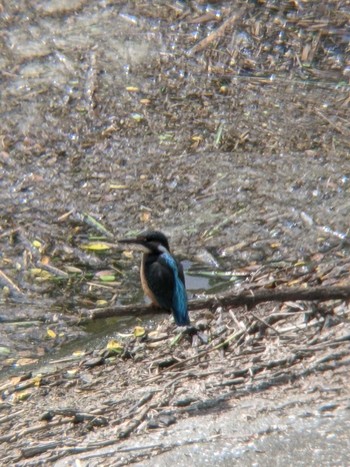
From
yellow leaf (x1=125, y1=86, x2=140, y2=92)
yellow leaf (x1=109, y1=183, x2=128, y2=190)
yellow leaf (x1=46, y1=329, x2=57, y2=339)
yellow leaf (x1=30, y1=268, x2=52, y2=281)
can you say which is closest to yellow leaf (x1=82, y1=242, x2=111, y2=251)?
yellow leaf (x1=30, y1=268, x2=52, y2=281)

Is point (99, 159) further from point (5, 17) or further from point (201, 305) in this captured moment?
point (201, 305)

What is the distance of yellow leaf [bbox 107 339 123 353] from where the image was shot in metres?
6.17

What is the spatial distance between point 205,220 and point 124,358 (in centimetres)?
167

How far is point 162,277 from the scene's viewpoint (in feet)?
18.7

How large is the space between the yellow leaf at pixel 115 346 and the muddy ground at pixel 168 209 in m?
0.02

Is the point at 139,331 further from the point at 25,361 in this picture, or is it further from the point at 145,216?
the point at 145,216

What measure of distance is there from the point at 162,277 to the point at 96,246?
160 centimetres

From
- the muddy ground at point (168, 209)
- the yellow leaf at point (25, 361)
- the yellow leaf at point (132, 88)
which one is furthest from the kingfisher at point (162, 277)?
the yellow leaf at point (132, 88)

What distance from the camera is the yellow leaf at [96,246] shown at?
7.18m

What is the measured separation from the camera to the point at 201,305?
5.09m

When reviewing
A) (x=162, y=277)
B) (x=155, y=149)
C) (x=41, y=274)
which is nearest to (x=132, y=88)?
(x=155, y=149)

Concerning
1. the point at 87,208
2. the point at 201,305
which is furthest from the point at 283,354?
the point at 87,208

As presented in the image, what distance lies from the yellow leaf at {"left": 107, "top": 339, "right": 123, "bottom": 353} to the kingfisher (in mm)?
540

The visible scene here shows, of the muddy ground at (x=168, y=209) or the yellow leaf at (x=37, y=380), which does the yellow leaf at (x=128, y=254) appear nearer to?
the muddy ground at (x=168, y=209)
